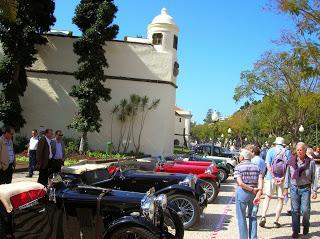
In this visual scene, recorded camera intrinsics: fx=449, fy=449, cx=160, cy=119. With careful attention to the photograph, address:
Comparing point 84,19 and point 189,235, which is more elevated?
point 84,19

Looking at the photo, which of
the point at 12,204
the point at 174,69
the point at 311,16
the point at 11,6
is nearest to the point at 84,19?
the point at 174,69

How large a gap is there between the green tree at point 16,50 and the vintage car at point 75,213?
2205cm

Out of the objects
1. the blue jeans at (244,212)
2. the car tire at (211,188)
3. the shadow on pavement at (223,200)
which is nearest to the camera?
the blue jeans at (244,212)

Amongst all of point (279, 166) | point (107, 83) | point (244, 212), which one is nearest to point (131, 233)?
point (244, 212)

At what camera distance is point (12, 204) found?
5316 millimetres

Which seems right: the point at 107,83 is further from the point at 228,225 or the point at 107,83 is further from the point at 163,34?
the point at 228,225

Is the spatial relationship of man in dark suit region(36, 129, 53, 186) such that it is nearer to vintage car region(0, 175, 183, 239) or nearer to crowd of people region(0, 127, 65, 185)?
crowd of people region(0, 127, 65, 185)

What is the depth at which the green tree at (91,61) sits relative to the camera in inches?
1096

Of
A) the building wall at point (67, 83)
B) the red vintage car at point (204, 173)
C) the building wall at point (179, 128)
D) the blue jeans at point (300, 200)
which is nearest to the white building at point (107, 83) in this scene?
the building wall at point (67, 83)

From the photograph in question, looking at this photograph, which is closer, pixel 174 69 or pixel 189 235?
pixel 189 235

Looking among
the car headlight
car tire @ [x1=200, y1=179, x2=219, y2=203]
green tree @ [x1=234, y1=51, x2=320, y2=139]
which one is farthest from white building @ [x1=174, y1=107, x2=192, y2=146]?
the car headlight

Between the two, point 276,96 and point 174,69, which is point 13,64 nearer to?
point 174,69

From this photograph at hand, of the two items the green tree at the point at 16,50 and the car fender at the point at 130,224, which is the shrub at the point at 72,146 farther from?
the car fender at the point at 130,224

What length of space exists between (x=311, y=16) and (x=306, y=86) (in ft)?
76.2
